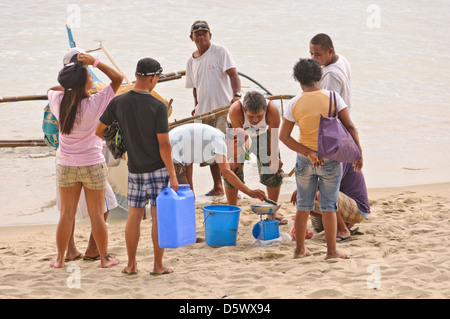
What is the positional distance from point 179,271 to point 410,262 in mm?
1637

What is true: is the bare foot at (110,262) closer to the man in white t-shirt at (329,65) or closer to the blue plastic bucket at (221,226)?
the blue plastic bucket at (221,226)

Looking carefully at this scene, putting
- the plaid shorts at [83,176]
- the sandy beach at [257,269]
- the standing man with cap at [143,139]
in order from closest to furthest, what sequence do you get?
1. the sandy beach at [257,269]
2. the standing man with cap at [143,139]
3. the plaid shorts at [83,176]

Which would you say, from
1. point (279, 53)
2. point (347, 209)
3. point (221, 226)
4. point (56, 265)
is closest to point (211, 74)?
point (221, 226)

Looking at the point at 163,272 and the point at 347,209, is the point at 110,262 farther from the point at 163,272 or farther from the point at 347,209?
the point at 347,209

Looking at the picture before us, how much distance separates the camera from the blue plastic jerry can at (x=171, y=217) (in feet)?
13.3

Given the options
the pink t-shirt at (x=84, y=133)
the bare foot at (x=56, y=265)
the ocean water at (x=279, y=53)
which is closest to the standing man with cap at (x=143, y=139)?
the pink t-shirt at (x=84, y=133)

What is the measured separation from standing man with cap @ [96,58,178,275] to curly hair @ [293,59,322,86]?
3.21 ft

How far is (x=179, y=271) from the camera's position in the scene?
4.34 metres

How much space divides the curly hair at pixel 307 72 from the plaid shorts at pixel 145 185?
1.16 metres

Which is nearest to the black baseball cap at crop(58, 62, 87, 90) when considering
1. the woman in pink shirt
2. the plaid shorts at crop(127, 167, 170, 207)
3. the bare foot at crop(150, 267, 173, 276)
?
the woman in pink shirt

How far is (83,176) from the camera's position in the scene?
13.9 feet

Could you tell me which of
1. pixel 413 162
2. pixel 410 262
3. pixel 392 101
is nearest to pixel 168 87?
pixel 392 101

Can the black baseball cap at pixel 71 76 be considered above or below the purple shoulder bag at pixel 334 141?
above

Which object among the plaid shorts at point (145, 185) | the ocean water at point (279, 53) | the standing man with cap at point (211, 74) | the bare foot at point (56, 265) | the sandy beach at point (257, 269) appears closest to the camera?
the sandy beach at point (257, 269)
